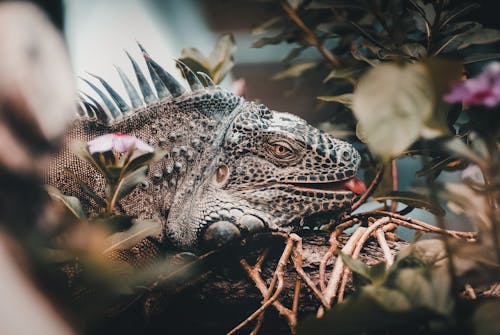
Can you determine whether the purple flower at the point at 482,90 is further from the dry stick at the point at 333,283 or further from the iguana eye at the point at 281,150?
the iguana eye at the point at 281,150

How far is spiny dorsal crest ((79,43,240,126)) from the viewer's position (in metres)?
1.48

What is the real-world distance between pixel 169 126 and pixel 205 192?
0.30 meters

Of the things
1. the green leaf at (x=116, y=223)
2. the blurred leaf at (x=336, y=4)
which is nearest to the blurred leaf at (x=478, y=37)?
the blurred leaf at (x=336, y=4)

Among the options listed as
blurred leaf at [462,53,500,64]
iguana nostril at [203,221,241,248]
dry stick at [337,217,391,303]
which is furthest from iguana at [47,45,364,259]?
blurred leaf at [462,53,500,64]

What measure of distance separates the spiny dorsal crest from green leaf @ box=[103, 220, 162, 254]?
0.49 meters

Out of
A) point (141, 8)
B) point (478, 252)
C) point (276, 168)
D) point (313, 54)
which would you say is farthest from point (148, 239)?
point (313, 54)

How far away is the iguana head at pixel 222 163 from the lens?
50.0 inches

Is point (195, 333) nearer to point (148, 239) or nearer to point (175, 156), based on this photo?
point (148, 239)

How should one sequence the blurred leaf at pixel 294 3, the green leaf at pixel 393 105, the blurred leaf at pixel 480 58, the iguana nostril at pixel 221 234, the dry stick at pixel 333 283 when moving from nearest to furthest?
1. the green leaf at pixel 393 105
2. the dry stick at pixel 333 283
3. the iguana nostril at pixel 221 234
4. the blurred leaf at pixel 480 58
5. the blurred leaf at pixel 294 3

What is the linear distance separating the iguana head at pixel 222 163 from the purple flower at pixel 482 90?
57 cm

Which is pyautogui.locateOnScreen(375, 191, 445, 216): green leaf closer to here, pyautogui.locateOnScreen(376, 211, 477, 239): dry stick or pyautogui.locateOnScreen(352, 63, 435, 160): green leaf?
pyautogui.locateOnScreen(376, 211, 477, 239): dry stick

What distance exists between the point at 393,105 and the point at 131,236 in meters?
0.75

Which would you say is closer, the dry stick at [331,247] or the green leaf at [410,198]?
the dry stick at [331,247]

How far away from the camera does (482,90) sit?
0.73 meters
